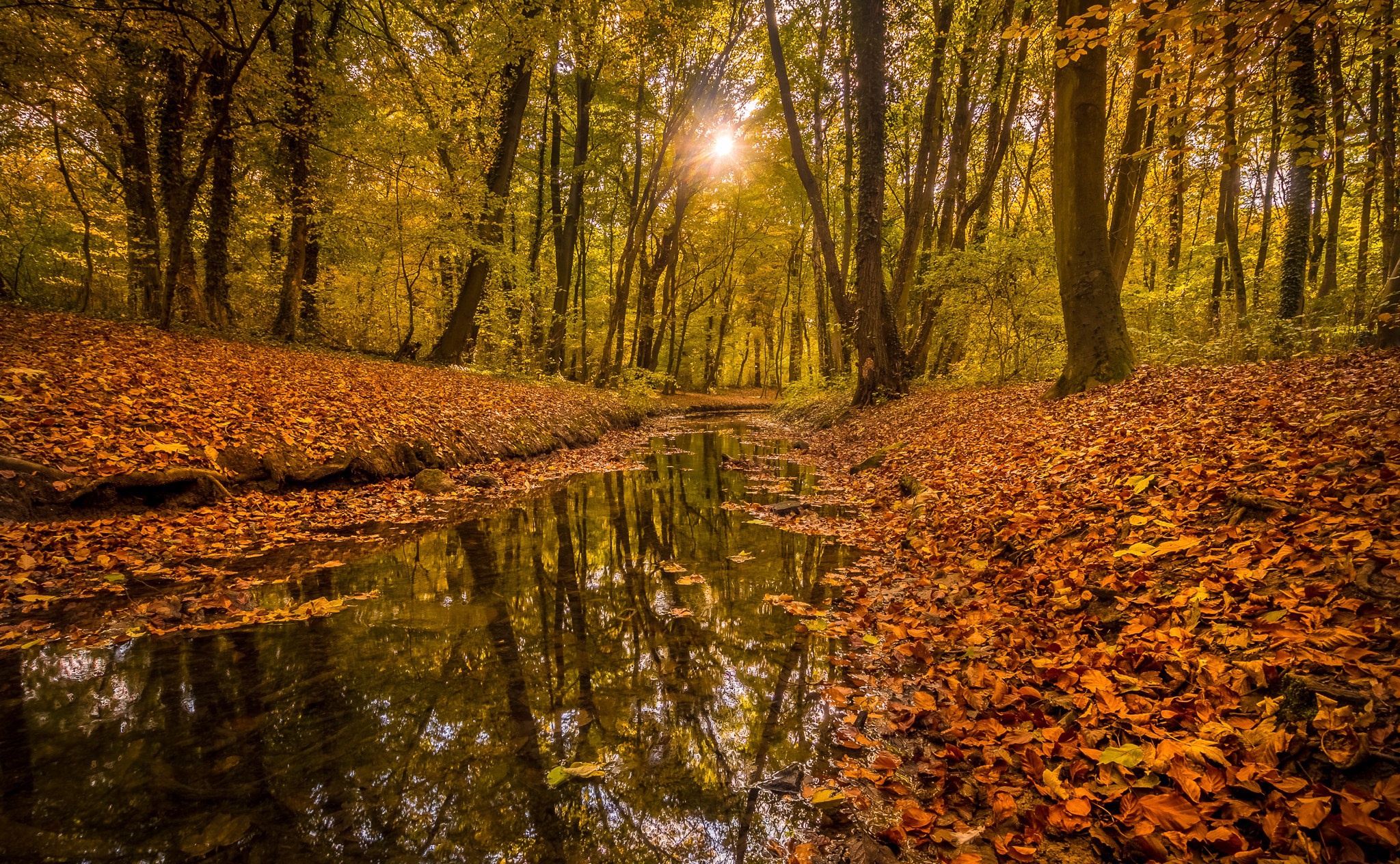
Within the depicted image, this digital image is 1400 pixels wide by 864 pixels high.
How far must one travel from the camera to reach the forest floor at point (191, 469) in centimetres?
409

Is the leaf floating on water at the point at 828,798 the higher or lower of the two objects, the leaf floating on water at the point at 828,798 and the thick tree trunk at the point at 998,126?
the lower

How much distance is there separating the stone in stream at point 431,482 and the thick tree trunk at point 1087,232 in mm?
9387

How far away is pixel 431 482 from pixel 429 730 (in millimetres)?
5722

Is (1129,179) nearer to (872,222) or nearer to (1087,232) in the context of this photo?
(872,222)

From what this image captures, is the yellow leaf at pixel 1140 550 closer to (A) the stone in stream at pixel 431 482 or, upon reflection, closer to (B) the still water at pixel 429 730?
(B) the still water at pixel 429 730

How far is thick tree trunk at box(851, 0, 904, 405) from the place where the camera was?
40.8ft

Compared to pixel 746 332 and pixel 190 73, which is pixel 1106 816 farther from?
pixel 746 332

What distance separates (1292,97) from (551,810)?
1052 cm

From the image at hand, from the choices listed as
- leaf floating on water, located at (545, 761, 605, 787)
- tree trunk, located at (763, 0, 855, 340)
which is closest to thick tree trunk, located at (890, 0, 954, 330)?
tree trunk, located at (763, 0, 855, 340)

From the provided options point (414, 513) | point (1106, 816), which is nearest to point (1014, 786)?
point (1106, 816)

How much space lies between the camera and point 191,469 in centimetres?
564

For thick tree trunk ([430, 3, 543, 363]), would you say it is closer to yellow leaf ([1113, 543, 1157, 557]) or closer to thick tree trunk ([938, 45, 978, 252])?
thick tree trunk ([938, 45, 978, 252])

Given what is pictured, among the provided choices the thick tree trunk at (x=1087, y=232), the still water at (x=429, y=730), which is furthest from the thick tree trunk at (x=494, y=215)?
the thick tree trunk at (x=1087, y=232)

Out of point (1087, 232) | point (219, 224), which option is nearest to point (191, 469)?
point (219, 224)
